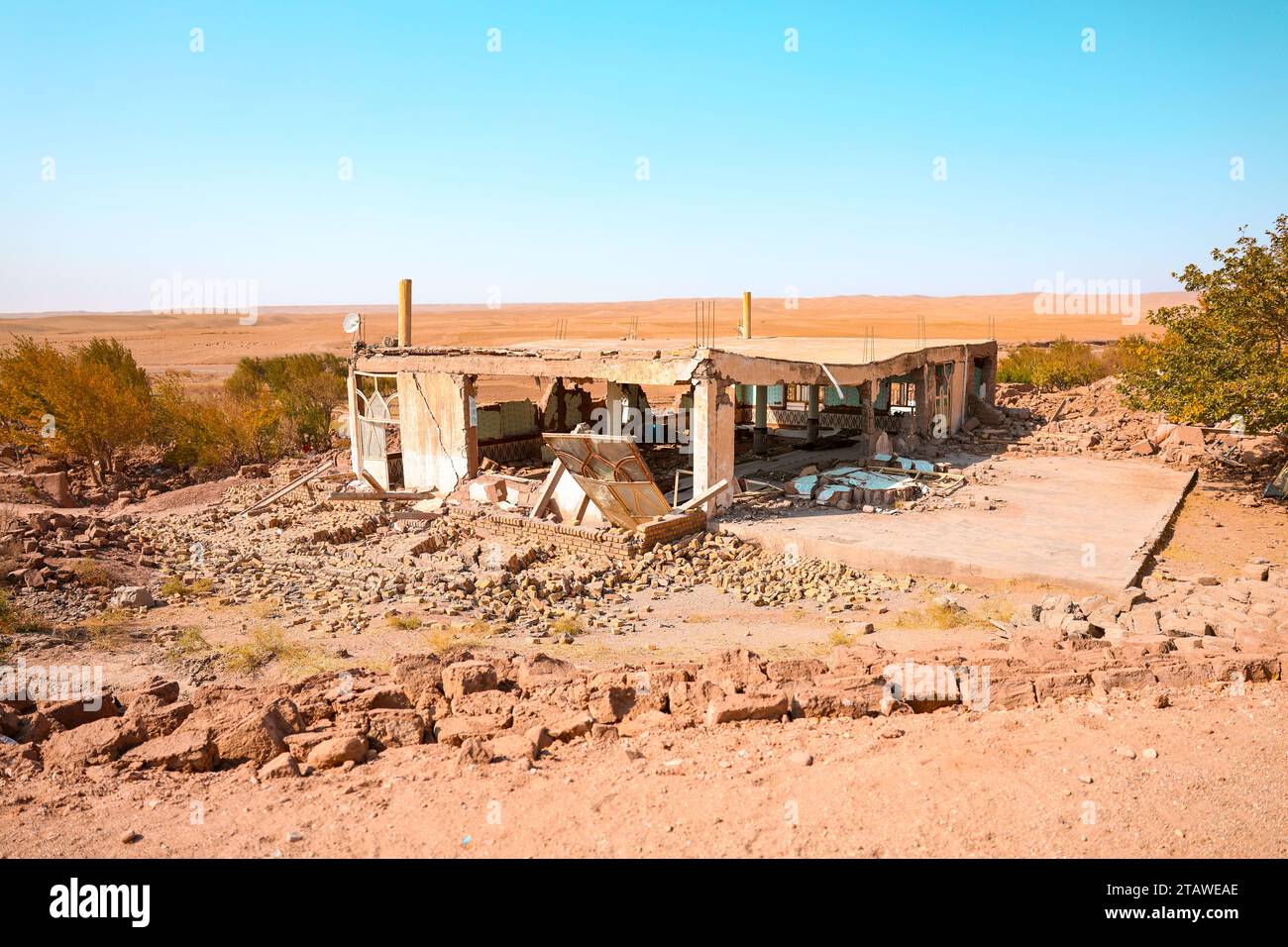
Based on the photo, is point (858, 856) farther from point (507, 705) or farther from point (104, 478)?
point (104, 478)

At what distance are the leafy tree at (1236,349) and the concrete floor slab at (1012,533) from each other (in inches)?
73.7

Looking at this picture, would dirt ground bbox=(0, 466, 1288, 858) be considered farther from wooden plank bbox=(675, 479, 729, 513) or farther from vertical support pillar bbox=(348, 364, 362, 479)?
vertical support pillar bbox=(348, 364, 362, 479)

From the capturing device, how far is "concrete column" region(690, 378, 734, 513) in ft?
43.4

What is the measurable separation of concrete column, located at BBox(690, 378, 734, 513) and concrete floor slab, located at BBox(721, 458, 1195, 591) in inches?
30.5

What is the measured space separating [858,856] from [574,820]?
5.11 ft

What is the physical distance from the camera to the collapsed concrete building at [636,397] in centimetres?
1373

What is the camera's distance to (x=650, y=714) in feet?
20.7

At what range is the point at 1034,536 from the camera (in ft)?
40.7

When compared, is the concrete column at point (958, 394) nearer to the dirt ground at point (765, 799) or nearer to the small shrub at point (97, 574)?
the dirt ground at point (765, 799)

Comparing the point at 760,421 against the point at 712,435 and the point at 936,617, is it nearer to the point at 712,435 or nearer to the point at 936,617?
the point at 712,435

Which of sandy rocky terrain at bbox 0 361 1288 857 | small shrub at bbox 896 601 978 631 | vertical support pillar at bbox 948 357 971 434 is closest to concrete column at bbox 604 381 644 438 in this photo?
sandy rocky terrain at bbox 0 361 1288 857

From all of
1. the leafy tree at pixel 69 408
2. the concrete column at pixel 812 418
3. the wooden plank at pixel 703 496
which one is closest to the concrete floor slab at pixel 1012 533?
the wooden plank at pixel 703 496
